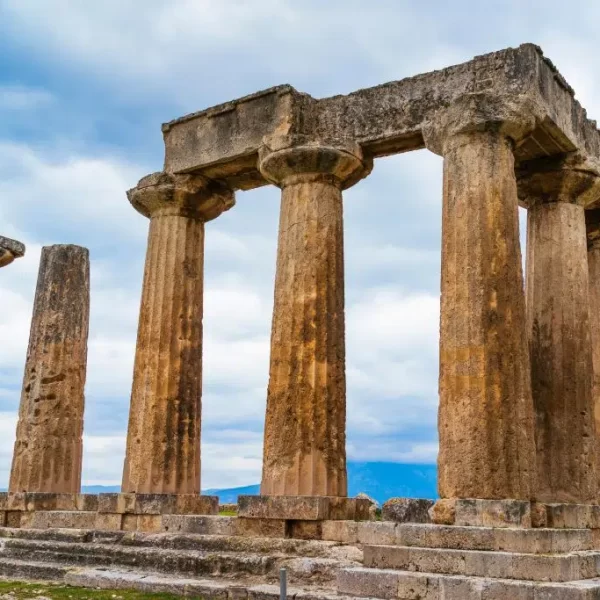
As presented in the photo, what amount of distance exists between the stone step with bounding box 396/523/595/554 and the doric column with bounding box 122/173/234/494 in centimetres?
741

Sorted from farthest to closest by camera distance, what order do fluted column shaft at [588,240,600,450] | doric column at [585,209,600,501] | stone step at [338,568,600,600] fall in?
doric column at [585,209,600,501], fluted column shaft at [588,240,600,450], stone step at [338,568,600,600]

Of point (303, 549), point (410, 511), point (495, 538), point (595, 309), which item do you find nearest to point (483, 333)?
point (495, 538)

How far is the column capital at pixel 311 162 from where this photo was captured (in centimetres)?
1748

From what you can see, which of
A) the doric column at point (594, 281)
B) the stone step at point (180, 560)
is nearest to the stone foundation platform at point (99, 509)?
the stone step at point (180, 560)

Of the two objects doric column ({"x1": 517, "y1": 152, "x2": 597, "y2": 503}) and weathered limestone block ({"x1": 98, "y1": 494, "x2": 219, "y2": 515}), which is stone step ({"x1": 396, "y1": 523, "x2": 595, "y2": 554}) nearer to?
doric column ({"x1": 517, "y1": 152, "x2": 597, "y2": 503})

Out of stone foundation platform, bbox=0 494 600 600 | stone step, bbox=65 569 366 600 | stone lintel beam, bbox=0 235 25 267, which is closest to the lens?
stone foundation platform, bbox=0 494 600 600

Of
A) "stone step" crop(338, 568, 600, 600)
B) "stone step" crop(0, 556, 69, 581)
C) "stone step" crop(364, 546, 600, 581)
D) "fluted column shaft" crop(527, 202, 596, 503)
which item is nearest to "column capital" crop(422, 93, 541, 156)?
"fluted column shaft" crop(527, 202, 596, 503)

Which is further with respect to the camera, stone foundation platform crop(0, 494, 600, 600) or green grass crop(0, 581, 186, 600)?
green grass crop(0, 581, 186, 600)

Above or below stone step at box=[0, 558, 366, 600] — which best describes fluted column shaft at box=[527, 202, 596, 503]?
above

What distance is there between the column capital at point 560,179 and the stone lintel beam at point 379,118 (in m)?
0.22

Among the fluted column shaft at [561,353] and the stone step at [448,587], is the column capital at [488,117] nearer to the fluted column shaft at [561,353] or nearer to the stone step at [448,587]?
the fluted column shaft at [561,353]

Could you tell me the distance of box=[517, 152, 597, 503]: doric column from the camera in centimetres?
1697

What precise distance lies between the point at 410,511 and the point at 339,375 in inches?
113

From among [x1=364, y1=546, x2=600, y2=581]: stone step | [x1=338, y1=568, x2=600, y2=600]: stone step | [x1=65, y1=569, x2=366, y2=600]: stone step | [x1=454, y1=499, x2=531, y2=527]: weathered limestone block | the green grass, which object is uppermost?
[x1=454, y1=499, x2=531, y2=527]: weathered limestone block
